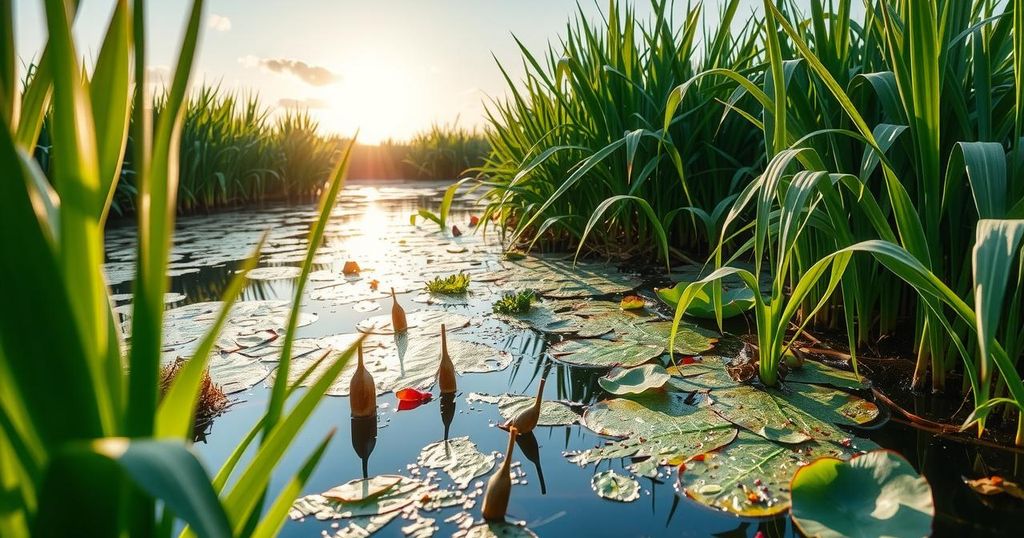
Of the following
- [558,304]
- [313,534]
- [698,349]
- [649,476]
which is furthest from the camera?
[558,304]

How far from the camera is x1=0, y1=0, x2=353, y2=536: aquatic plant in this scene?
0.45 m

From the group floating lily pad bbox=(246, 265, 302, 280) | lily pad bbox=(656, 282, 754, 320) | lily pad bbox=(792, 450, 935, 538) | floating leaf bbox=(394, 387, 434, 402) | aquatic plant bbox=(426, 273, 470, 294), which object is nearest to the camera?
lily pad bbox=(792, 450, 935, 538)

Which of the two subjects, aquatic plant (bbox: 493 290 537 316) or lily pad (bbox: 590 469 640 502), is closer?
lily pad (bbox: 590 469 640 502)

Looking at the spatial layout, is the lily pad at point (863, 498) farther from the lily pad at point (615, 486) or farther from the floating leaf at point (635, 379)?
the floating leaf at point (635, 379)

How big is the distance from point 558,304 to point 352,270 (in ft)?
4.11

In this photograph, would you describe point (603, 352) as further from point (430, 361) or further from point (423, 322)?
point (423, 322)

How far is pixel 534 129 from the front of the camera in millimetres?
3480

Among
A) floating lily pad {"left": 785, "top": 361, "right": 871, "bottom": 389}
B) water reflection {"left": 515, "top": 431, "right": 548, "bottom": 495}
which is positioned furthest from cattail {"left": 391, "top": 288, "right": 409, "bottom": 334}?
floating lily pad {"left": 785, "top": 361, "right": 871, "bottom": 389}

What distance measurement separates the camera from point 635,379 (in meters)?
1.48

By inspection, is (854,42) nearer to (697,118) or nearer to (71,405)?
(697,118)

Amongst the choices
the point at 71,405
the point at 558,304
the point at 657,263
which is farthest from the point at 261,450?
the point at 657,263

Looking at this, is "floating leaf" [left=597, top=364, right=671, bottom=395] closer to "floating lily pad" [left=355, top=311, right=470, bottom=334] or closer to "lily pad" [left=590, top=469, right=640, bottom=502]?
"lily pad" [left=590, top=469, right=640, bottom=502]

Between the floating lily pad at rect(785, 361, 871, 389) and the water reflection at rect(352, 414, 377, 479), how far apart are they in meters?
1.01

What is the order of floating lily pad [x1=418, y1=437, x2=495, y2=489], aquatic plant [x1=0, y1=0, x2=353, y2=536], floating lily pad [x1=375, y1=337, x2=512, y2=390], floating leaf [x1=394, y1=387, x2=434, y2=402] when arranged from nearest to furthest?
aquatic plant [x1=0, y1=0, x2=353, y2=536]
floating lily pad [x1=418, y1=437, x2=495, y2=489]
floating leaf [x1=394, y1=387, x2=434, y2=402]
floating lily pad [x1=375, y1=337, x2=512, y2=390]
